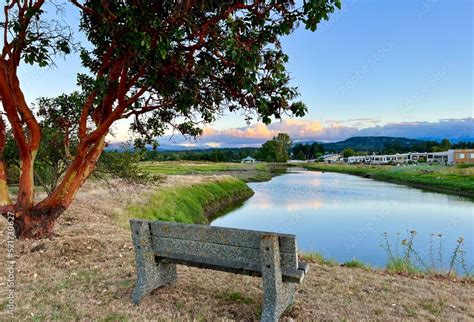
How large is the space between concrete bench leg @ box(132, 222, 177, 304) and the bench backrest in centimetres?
6

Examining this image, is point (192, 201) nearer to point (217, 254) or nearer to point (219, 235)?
point (217, 254)

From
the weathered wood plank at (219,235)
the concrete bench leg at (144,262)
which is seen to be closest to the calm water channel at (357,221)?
the concrete bench leg at (144,262)

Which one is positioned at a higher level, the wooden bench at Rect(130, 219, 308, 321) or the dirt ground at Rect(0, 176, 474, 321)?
the wooden bench at Rect(130, 219, 308, 321)

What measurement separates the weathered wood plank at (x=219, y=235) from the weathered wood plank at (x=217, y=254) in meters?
0.06

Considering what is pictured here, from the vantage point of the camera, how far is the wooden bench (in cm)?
439

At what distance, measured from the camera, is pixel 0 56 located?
8.10 m

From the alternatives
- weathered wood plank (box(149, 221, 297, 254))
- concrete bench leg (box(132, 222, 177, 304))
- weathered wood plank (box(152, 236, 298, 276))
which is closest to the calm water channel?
concrete bench leg (box(132, 222, 177, 304))

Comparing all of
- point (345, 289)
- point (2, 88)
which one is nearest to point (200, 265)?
point (345, 289)

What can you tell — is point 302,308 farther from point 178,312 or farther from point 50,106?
point 50,106

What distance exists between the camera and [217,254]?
4.73 meters

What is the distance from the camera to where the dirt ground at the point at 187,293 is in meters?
4.89

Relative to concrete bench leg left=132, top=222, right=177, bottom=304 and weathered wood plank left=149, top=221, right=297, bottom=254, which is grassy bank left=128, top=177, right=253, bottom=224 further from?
weathered wood plank left=149, top=221, right=297, bottom=254

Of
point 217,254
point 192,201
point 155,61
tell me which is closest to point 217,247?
point 217,254

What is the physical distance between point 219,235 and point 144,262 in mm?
1364
